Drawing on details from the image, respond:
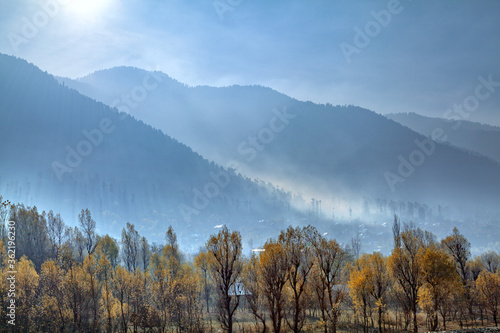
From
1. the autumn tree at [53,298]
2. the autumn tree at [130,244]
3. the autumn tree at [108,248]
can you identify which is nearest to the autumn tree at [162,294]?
the autumn tree at [53,298]

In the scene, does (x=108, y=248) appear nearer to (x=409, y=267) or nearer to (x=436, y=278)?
(x=409, y=267)

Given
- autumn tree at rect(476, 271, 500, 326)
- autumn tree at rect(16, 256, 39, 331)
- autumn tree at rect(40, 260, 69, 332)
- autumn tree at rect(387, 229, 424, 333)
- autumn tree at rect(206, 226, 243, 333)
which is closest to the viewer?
autumn tree at rect(206, 226, 243, 333)

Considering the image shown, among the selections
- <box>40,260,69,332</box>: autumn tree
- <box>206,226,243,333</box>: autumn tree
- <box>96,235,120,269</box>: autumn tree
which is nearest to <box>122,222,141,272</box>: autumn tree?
<box>96,235,120,269</box>: autumn tree

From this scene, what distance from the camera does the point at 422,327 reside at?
216 ft

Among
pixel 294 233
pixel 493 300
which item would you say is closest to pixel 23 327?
pixel 294 233

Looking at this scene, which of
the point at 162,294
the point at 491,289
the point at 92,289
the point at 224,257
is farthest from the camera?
the point at 162,294

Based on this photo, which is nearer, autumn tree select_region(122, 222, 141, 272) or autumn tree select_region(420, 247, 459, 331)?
autumn tree select_region(420, 247, 459, 331)

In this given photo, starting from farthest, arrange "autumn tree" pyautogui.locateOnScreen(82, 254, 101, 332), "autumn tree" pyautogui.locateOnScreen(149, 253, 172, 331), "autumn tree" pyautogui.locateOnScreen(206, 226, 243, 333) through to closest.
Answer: "autumn tree" pyautogui.locateOnScreen(149, 253, 172, 331) → "autumn tree" pyautogui.locateOnScreen(82, 254, 101, 332) → "autumn tree" pyautogui.locateOnScreen(206, 226, 243, 333)

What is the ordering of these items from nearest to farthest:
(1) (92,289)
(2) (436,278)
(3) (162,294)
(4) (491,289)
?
(2) (436,278)
(4) (491,289)
(1) (92,289)
(3) (162,294)

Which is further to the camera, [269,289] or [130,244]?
[130,244]

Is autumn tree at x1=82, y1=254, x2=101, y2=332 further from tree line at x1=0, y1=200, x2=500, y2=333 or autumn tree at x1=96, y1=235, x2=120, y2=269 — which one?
autumn tree at x1=96, y1=235, x2=120, y2=269

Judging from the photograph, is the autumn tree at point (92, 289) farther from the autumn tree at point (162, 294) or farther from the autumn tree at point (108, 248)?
the autumn tree at point (108, 248)

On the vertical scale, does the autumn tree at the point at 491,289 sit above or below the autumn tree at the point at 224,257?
below

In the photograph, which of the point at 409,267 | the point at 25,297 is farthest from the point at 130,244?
the point at 409,267
